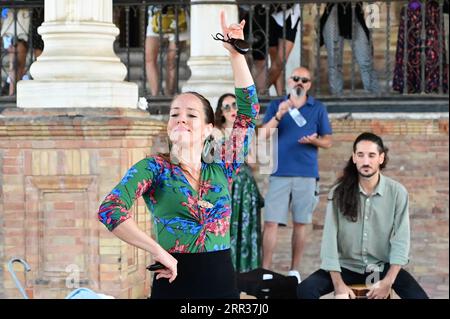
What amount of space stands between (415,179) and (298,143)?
170 cm

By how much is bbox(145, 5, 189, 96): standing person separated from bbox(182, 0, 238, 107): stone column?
20cm

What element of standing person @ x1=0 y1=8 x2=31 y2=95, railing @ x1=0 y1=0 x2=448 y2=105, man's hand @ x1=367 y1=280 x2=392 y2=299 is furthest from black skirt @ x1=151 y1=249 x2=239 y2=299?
railing @ x1=0 y1=0 x2=448 y2=105

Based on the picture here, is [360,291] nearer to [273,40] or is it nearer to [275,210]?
[275,210]

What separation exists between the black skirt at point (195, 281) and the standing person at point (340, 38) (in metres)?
7.10

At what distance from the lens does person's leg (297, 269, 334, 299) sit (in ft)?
26.2

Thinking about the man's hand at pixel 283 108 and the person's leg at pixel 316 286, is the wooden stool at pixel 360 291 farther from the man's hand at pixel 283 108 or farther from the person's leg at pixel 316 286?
the man's hand at pixel 283 108

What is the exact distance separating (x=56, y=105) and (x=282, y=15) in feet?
11.1

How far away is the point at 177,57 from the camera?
11.8 metres

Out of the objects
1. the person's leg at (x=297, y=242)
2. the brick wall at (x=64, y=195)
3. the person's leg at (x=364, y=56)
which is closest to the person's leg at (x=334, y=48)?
the person's leg at (x=364, y=56)

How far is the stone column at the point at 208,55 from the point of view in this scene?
1184cm

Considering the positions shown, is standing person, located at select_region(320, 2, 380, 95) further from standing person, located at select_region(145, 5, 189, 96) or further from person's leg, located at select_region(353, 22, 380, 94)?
standing person, located at select_region(145, 5, 189, 96)
